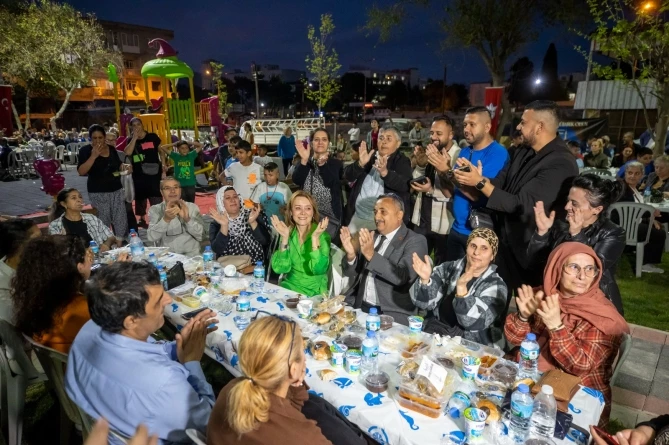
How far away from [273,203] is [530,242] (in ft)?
10.6

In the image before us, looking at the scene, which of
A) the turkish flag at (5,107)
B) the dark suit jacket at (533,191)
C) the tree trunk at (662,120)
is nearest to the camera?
the dark suit jacket at (533,191)

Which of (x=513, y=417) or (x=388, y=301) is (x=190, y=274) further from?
(x=513, y=417)

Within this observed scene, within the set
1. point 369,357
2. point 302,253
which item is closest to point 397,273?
point 302,253

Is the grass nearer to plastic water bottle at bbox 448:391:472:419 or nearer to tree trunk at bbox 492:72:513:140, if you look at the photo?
plastic water bottle at bbox 448:391:472:419

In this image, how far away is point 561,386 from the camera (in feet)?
6.40

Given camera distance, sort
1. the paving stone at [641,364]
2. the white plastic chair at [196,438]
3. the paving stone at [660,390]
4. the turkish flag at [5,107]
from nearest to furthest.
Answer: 1. the white plastic chair at [196,438]
2. the paving stone at [660,390]
3. the paving stone at [641,364]
4. the turkish flag at [5,107]

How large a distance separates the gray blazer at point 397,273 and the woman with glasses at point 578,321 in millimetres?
947

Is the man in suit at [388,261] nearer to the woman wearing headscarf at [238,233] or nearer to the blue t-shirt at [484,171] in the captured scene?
the blue t-shirt at [484,171]

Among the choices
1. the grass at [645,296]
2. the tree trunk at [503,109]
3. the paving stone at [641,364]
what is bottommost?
the paving stone at [641,364]

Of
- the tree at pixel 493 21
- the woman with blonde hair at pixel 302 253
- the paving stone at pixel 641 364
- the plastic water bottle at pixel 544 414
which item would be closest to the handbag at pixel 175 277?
the woman with blonde hair at pixel 302 253

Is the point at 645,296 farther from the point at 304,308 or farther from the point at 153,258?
the point at 153,258

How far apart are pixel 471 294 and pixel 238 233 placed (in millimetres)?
2690

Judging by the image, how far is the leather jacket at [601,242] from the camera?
110 inches

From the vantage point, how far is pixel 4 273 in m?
2.98
